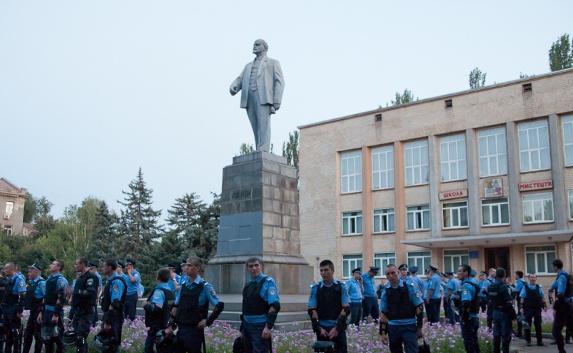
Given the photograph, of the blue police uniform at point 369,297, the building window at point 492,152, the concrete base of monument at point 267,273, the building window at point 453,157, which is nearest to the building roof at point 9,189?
the building window at point 453,157

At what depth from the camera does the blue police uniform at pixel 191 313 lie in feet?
25.5

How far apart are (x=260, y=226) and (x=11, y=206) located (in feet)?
210

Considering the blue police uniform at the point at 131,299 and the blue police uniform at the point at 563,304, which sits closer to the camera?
the blue police uniform at the point at 563,304

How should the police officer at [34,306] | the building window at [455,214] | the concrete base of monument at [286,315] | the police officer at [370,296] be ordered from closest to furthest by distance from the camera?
the police officer at [34,306]
the concrete base of monument at [286,315]
the police officer at [370,296]
the building window at [455,214]

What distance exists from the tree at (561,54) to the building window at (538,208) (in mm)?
12081

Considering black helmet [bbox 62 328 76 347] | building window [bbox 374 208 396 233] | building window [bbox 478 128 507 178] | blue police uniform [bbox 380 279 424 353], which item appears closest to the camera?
blue police uniform [bbox 380 279 424 353]

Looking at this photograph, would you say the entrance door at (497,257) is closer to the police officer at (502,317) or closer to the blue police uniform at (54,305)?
the police officer at (502,317)

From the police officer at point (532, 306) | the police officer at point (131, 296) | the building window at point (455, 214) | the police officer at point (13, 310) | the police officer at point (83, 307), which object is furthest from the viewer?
the building window at point (455, 214)

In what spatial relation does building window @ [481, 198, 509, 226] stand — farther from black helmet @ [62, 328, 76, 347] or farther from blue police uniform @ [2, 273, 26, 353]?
black helmet @ [62, 328, 76, 347]

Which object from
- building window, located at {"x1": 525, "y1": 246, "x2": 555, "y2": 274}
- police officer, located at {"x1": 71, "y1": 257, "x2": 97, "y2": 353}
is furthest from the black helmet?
building window, located at {"x1": 525, "y1": 246, "x2": 555, "y2": 274}

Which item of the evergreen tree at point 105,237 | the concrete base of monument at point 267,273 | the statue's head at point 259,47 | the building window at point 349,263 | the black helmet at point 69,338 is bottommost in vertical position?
the black helmet at point 69,338

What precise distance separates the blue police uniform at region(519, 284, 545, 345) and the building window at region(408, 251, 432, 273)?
937 inches

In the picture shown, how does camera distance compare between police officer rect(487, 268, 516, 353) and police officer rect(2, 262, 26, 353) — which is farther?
police officer rect(2, 262, 26, 353)

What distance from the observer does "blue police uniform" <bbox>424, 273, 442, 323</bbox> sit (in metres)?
16.0
